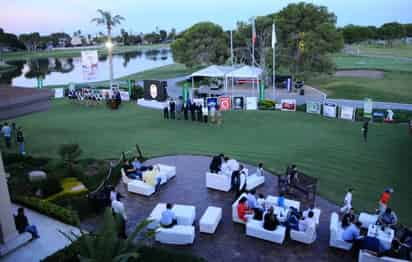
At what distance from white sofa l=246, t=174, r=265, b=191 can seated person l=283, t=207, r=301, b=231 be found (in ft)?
8.70

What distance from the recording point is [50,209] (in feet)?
33.3

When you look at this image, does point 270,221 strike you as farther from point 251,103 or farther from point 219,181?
point 251,103

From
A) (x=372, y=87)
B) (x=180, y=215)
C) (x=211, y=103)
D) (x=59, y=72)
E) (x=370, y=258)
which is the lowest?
(x=370, y=258)

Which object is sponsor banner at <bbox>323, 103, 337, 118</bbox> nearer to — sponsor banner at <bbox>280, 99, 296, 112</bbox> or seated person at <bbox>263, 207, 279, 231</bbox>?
sponsor banner at <bbox>280, 99, 296, 112</bbox>

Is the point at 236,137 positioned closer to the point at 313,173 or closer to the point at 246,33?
the point at 313,173

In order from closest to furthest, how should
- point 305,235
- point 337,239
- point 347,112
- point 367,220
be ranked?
point 337,239
point 305,235
point 367,220
point 347,112

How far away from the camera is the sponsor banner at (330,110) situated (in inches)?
870

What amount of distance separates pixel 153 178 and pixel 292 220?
514 cm

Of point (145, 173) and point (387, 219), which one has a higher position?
point (145, 173)

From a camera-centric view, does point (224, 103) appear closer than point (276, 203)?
No

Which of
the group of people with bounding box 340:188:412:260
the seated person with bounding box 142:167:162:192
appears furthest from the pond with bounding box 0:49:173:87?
the group of people with bounding box 340:188:412:260

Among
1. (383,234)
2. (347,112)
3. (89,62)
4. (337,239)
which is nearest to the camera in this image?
(383,234)

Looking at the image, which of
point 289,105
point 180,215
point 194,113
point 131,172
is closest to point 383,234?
point 180,215

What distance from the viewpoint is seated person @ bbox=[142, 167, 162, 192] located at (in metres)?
11.8
